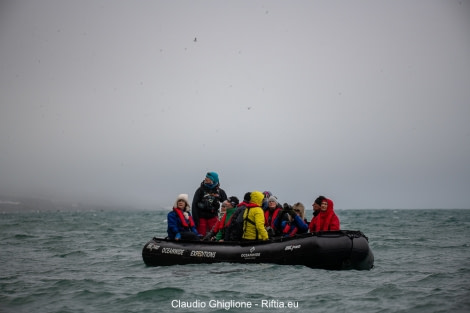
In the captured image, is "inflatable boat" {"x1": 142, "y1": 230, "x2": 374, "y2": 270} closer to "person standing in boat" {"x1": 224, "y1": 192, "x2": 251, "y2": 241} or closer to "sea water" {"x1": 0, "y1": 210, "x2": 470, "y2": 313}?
"sea water" {"x1": 0, "y1": 210, "x2": 470, "y2": 313}

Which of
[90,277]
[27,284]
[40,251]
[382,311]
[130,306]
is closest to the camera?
[382,311]

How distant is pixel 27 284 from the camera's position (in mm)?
12305

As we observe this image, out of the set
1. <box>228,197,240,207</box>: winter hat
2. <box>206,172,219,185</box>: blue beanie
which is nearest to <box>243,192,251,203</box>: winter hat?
<box>228,197,240,207</box>: winter hat

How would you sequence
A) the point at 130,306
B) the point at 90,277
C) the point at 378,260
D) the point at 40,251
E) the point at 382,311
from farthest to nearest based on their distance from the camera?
the point at 40,251
the point at 378,260
the point at 90,277
the point at 130,306
the point at 382,311

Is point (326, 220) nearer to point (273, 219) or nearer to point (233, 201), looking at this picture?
point (273, 219)

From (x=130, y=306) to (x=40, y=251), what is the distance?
11363 mm

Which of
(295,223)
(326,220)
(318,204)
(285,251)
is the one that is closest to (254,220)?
(285,251)

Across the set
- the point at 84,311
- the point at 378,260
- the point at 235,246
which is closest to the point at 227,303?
the point at 84,311

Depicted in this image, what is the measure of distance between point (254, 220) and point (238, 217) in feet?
1.52

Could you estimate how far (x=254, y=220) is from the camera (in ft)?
45.7

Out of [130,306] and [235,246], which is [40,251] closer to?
[235,246]

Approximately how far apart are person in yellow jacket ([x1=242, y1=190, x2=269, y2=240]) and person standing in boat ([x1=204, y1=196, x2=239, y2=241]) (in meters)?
0.53

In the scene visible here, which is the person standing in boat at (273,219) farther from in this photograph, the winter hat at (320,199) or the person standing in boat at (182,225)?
the person standing in boat at (182,225)

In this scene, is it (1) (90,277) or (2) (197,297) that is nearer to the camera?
(2) (197,297)
